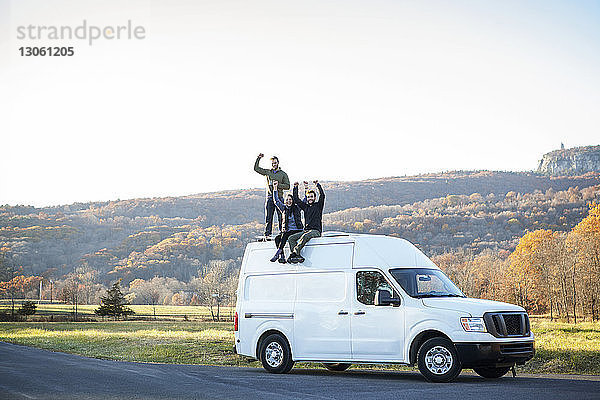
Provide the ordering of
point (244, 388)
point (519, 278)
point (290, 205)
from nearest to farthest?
point (244, 388) < point (290, 205) < point (519, 278)

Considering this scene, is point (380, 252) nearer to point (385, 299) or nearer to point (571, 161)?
point (385, 299)

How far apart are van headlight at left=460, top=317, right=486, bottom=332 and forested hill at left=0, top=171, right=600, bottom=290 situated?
98.9 metres

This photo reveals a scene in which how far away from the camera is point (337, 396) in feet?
41.7

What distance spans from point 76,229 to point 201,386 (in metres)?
144

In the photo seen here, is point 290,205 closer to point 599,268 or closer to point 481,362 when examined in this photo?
point 481,362

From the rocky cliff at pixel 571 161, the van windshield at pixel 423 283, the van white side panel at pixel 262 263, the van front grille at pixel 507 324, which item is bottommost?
the van front grille at pixel 507 324

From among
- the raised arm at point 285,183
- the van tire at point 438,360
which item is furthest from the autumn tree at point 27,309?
the van tire at point 438,360

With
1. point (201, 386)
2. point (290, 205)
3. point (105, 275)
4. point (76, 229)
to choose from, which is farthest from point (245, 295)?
point (76, 229)

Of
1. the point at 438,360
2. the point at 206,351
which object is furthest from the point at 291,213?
the point at 206,351

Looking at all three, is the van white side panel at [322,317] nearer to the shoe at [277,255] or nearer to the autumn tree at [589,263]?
the shoe at [277,255]

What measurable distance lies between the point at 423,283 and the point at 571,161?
180m

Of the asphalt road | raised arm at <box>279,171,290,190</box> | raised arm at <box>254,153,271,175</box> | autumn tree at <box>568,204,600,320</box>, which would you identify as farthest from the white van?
autumn tree at <box>568,204,600,320</box>

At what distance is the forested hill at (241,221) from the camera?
409ft

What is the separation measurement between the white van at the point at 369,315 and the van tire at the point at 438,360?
0.07ft
